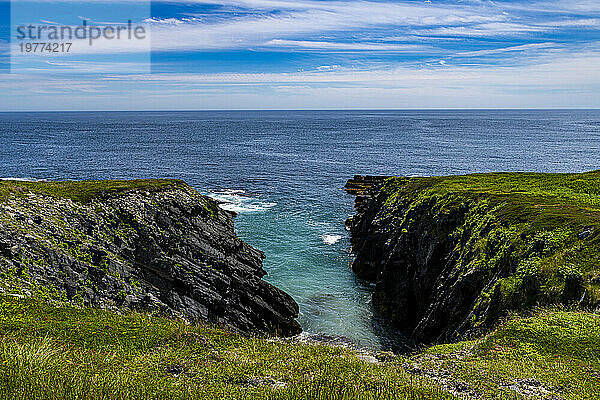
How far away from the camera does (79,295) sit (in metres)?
21.0

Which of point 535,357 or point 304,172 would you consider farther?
point 304,172

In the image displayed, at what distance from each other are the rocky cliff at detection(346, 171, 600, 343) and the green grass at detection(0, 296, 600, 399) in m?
3.04

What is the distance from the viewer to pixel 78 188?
3319 cm

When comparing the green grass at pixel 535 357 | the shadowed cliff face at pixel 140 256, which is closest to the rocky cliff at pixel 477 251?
the green grass at pixel 535 357

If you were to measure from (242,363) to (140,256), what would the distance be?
16.9 m

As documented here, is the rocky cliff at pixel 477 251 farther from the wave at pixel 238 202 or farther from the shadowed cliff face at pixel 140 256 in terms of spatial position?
the wave at pixel 238 202

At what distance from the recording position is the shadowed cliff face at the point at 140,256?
21656mm

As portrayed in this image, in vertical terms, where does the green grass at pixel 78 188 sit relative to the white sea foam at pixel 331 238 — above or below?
above

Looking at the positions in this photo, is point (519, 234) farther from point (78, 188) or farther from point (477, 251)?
point (78, 188)

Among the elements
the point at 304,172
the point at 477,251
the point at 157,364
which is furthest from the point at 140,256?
the point at 304,172

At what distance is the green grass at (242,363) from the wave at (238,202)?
4879cm

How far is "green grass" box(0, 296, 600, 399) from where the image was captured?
1055 cm

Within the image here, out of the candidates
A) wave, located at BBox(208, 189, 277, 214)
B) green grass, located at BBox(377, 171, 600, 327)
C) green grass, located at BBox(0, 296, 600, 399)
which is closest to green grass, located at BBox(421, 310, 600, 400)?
green grass, located at BBox(0, 296, 600, 399)

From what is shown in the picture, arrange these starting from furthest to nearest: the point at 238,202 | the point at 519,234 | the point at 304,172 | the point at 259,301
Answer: the point at 304,172, the point at 238,202, the point at 259,301, the point at 519,234
